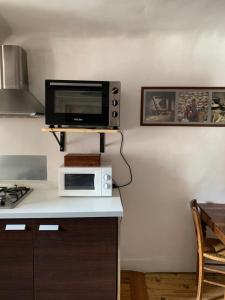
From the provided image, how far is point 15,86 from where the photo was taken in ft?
6.09

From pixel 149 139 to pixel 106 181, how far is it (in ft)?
1.94

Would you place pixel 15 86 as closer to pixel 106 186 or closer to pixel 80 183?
pixel 80 183

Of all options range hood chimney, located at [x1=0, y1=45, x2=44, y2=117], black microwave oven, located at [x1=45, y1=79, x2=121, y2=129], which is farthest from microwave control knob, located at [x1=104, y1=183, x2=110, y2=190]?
range hood chimney, located at [x1=0, y1=45, x2=44, y2=117]

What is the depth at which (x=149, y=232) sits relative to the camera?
7.18 feet

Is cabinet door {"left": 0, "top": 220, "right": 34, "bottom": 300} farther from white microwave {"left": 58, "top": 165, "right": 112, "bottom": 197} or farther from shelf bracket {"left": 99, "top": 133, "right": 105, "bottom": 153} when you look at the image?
shelf bracket {"left": 99, "top": 133, "right": 105, "bottom": 153}

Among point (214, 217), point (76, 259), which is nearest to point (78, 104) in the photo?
point (76, 259)

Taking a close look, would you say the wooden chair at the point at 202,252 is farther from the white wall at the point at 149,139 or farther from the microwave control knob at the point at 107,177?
the microwave control knob at the point at 107,177

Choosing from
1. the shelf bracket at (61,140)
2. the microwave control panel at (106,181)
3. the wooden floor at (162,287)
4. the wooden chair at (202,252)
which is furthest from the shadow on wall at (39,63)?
the wooden floor at (162,287)

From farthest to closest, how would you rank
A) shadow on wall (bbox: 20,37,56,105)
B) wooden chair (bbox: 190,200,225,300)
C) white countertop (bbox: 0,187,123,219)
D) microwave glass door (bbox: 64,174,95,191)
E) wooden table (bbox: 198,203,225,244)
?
shadow on wall (bbox: 20,37,56,105), microwave glass door (bbox: 64,174,95,191), wooden chair (bbox: 190,200,225,300), wooden table (bbox: 198,203,225,244), white countertop (bbox: 0,187,123,219)

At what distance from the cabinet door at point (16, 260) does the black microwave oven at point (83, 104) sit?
0.76 meters

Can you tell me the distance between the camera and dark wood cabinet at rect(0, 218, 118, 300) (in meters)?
1.51

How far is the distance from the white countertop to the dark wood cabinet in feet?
0.17

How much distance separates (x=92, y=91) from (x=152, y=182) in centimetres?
97

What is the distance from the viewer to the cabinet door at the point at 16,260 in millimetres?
1498
